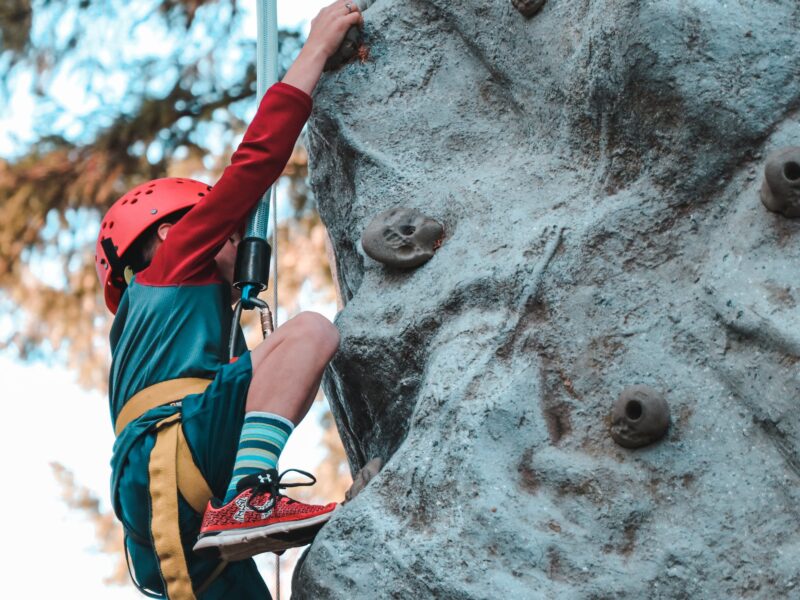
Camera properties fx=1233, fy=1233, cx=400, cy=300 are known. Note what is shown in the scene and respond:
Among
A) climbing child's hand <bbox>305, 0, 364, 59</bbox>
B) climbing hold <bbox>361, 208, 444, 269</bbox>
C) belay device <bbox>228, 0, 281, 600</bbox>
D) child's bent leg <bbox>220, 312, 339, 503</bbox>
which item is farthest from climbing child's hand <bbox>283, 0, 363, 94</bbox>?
child's bent leg <bbox>220, 312, 339, 503</bbox>

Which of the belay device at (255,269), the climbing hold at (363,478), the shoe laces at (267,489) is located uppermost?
the belay device at (255,269)

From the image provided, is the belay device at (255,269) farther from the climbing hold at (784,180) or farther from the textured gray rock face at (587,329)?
the climbing hold at (784,180)

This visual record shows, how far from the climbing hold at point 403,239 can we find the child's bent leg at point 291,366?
0.25 metres

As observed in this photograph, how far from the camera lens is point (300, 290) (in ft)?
20.4

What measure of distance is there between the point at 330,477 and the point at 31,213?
6.81 feet

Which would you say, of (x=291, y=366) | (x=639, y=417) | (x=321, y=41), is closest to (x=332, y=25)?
(x=321, y=41)

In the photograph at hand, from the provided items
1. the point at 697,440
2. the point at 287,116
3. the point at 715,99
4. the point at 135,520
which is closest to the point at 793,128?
the point at 715,99

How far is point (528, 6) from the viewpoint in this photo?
9.95 ft

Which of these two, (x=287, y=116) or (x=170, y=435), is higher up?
(x=287, y=116)

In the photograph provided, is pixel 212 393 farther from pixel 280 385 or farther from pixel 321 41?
pixel 321 41

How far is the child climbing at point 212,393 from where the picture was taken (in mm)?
2594

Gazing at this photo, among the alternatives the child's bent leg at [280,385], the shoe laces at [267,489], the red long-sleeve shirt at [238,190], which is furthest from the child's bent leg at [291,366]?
the red long-sleeve shirt at [238,190]

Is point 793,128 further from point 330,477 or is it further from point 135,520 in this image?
point 330,477

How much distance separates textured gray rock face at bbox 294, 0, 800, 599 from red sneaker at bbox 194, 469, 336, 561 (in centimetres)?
7
